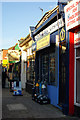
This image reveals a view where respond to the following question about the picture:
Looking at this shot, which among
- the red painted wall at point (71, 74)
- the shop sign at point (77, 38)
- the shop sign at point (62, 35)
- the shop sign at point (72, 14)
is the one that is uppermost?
the shop sign at point (72, 14)

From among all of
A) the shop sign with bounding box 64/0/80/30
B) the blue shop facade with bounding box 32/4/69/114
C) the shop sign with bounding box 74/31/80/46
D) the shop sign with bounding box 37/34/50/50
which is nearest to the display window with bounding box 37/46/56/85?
the blue shop facade with bounding box 32/4/69/114

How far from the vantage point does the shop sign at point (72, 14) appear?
28.8 ft

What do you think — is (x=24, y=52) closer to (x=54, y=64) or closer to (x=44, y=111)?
(x=54, y=64)

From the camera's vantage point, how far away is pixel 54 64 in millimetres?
12484

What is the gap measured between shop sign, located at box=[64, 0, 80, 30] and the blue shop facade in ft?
2.51

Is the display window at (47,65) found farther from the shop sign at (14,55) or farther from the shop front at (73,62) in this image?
the shop sign at (14,55)

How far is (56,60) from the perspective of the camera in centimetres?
1191

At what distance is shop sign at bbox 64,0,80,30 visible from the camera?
8766 millimetres

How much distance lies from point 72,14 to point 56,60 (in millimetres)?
3287

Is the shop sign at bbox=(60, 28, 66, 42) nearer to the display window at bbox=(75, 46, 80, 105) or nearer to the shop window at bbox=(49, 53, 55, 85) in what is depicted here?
the display window at bbox=(75, 46, 80, 105)

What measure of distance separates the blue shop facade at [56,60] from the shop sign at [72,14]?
2.51ft

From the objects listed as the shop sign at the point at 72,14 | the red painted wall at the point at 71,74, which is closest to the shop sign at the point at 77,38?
the red painted wall at the point at 71,74

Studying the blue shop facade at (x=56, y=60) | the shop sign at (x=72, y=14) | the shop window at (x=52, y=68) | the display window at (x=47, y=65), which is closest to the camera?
the shop sign at (x=72, y=14)

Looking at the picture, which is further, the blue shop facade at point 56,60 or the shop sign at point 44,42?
the shop sign at point 44,42
